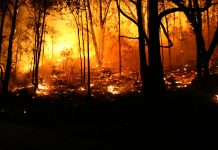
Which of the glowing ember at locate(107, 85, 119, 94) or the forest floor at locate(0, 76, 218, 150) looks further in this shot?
the glowing ember at locate(107, 85, 119, 94)

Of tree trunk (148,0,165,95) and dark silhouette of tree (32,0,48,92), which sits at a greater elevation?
dark silhouette of tree (32,0,48,92)

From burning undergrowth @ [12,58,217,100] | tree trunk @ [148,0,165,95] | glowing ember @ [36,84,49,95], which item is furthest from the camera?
glowing ember @ [36,84,49,95]

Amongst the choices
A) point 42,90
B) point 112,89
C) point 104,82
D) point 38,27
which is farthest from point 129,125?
point 38,27

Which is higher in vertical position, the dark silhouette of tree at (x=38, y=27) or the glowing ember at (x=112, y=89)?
the dark silhouette of tree at (x=38, y=27)

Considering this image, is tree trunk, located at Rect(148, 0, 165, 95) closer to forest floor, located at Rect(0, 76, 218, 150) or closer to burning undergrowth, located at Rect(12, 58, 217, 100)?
forest floor, located at Rect(0, 76, 218, 150)

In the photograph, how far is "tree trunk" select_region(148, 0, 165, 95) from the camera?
11672 millimetres

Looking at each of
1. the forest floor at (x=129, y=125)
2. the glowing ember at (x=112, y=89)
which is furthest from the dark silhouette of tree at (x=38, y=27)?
the forest floor at (x=129, y=125)

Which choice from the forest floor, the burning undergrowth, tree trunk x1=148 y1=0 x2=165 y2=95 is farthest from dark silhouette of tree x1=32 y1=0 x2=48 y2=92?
tree trunk x1=148 y1=0 x2=165 y2=95

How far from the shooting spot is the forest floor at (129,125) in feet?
32.4

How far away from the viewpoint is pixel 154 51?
38.4ft

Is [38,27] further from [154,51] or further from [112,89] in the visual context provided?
[154,51]

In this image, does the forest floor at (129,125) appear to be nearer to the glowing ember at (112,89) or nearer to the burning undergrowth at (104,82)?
the burning undergrowth at (104,82)

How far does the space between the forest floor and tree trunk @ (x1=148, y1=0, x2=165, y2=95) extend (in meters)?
0.51

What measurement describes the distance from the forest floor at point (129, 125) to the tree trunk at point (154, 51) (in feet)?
1.66
